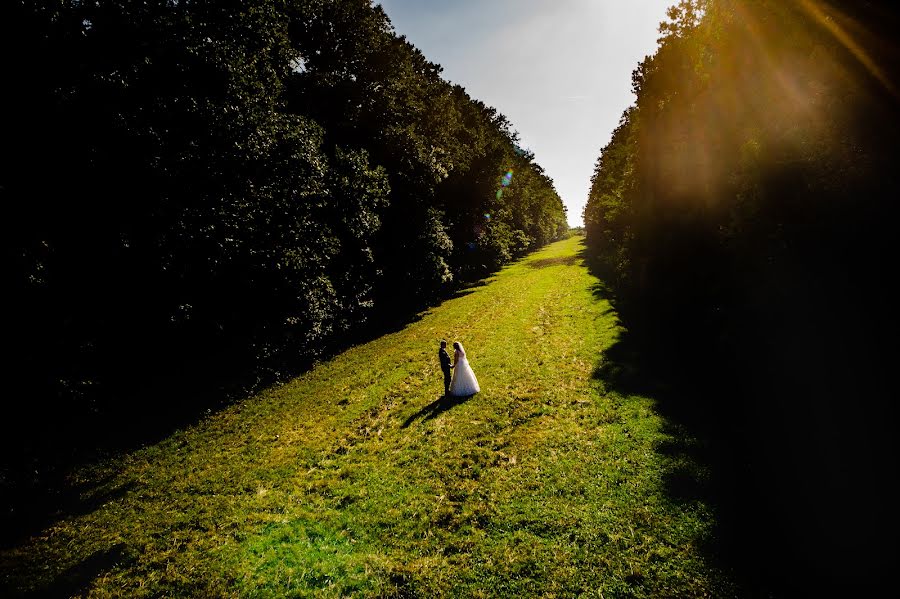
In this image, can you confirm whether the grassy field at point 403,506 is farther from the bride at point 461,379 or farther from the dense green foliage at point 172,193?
the dense green foliage at point 172,193

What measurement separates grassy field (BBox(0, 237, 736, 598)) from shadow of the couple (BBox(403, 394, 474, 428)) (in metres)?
0.06

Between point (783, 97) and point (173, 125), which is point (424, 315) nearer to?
point (173, 125)

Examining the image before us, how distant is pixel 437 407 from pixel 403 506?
3832mm

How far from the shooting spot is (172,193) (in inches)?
420

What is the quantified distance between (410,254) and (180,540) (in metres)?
19.3

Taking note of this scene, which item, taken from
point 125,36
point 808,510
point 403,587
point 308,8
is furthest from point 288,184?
point 808,510

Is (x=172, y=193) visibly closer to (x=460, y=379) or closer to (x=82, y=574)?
(x=82, y=574)

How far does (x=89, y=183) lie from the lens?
30.5 feet

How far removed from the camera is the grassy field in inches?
203

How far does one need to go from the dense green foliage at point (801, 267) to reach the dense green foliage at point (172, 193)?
47.0ft

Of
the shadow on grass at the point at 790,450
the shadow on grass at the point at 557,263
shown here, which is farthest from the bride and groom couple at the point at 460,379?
the shadow on grass at the point at 557,263

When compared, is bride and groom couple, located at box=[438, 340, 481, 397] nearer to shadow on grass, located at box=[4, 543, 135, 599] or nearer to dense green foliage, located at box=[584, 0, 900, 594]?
dense green foliage, located at box=[584, 0, 900, 594]

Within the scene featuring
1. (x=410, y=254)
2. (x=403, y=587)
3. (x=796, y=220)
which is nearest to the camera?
(x=403, y=587)

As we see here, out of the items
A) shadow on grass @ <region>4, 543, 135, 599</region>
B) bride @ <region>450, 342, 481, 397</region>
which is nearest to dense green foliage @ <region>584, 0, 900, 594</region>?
bride @ <region>450, 342, 481, 397</region>
